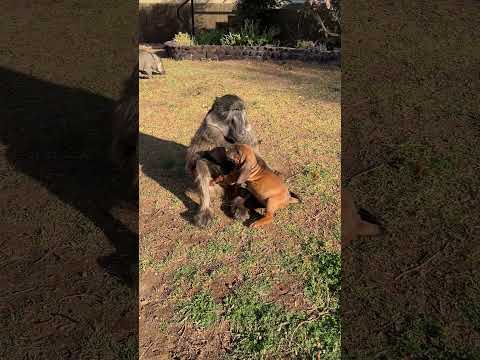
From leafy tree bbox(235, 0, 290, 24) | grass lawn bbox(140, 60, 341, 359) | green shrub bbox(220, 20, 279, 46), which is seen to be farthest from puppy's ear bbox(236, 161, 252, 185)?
leafy tree bbox(235, 0, 290, 24)

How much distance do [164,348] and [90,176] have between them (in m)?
2.48

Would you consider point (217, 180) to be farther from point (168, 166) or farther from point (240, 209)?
point (168, 166)

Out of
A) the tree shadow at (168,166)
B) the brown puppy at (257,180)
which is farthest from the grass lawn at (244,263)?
the brown puppy at (257,180)

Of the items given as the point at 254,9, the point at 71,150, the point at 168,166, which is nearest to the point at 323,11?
the point at 254,9

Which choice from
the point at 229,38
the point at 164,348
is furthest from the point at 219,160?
the point at 229,38

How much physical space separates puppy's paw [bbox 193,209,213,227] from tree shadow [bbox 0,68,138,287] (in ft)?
1.91

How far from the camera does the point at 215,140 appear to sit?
13.3 feet

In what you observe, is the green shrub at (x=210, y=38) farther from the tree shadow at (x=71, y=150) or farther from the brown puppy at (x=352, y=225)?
the brown puppy at (x=352, y=225)

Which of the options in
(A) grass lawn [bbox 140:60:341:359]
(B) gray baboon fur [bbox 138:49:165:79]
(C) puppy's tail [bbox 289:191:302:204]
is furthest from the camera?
(B) gray baboon fur [bbox 138:49:165:79]

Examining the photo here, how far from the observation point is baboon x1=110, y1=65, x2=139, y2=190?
427 cm

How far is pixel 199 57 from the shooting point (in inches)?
459

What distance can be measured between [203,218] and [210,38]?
10.1 meters

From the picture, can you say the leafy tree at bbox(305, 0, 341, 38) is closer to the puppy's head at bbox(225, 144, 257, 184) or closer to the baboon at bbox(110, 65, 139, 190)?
the baboon at bbox(110, 65, 139, 190)

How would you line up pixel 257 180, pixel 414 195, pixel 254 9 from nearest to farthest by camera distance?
pixel 257 180 < pixel 414 195 < pixel 254 9
